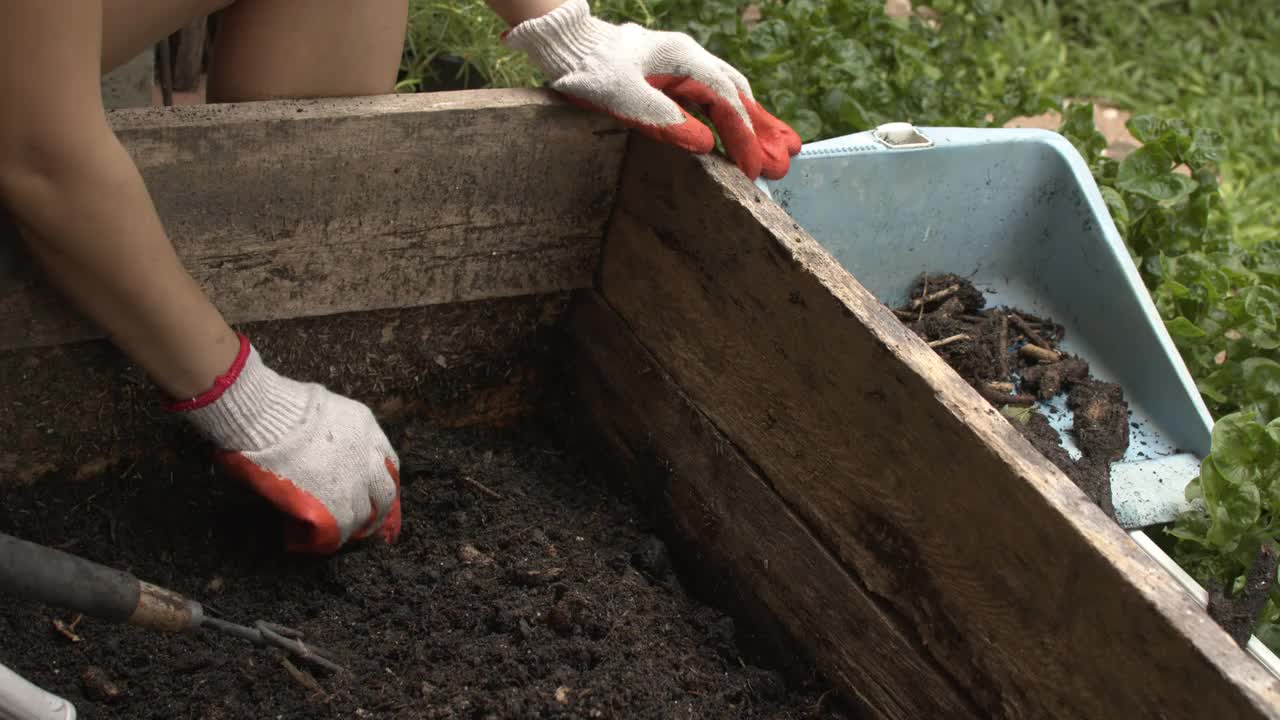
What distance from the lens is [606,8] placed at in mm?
2639

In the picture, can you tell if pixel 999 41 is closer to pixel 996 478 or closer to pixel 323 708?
pixel 996 478

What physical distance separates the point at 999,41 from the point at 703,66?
7.48 ft

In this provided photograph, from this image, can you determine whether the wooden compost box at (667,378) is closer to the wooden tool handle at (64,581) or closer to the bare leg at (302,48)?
the bare leg at (302,48)

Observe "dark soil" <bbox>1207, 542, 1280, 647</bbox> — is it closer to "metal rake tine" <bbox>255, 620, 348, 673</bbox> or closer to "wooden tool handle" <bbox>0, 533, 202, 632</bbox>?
"metal rake tine" <bbox>255, 620, 348, 673</bbox>

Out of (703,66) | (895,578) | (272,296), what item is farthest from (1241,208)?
(272,296)

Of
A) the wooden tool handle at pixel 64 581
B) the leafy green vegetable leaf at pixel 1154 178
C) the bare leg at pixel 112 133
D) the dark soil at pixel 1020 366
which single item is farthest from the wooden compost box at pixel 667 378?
the leafy green vegetable leaf at pixel 1154 178

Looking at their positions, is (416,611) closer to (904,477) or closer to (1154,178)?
(904,477)

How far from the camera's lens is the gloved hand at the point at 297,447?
60.7 inches

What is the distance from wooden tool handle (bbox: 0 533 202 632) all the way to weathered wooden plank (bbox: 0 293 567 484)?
43 cm

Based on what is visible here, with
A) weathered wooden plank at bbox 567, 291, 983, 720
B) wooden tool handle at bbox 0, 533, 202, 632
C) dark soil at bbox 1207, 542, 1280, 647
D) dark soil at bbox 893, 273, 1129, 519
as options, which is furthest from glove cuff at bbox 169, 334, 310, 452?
dark soil at bbox 1207, 542, 1280, 647

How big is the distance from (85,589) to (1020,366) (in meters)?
1.56

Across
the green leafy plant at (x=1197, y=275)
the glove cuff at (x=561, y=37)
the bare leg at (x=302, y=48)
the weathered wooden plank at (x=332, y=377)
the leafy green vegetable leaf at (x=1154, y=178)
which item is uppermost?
the glove cuff at (x=561, y=37)

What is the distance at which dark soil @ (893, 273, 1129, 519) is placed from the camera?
195cm

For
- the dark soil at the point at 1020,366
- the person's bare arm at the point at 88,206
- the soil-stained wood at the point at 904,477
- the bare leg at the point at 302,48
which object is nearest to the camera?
the soil-stained wood at the point at 904,477
